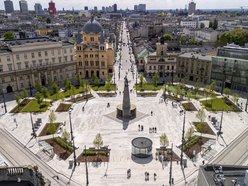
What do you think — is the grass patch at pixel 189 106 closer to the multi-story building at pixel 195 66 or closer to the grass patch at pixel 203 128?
the grass patch at pixel 203 128

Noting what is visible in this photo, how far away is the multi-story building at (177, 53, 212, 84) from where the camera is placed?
86500 mm

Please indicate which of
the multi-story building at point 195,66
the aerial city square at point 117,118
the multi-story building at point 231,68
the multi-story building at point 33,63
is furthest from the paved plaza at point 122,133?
the multi-story building at point 231,68

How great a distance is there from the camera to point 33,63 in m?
82.7

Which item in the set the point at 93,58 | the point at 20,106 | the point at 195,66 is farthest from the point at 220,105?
the point at 20,106

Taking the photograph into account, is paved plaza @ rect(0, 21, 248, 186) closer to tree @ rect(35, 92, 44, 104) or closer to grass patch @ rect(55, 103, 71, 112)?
grass patch @ rect(55, 103, 71, 112)

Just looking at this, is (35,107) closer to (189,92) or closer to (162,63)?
(189,92)

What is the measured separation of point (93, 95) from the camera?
77.8m

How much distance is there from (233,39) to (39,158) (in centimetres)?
12289

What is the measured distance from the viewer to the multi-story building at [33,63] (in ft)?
256

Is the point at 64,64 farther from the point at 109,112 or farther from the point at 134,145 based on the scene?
the point at 134,145

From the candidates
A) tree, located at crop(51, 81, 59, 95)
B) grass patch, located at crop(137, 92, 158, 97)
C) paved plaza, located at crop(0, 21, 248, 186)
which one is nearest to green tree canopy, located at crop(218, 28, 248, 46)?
paved plaza, located at crop(0, 21, 248, 186)

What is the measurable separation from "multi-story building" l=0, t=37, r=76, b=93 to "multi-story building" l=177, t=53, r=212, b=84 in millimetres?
41029

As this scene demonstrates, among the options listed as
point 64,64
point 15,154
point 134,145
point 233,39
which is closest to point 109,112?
point 134,145

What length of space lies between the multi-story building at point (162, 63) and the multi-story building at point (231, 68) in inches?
632
